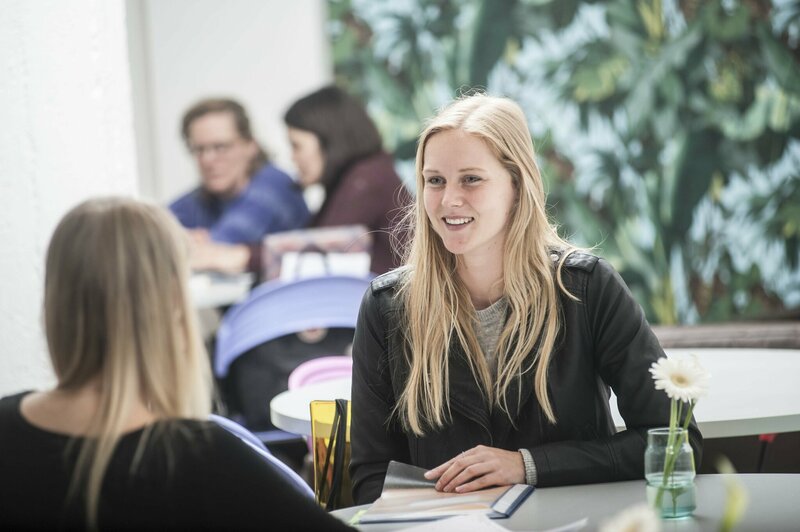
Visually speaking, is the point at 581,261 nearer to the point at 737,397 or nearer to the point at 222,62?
the point at 737,397

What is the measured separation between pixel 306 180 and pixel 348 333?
2507 millimetres

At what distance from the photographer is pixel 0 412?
1366 millimetres

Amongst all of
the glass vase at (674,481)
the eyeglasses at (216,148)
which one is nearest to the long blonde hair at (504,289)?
the glass vase at (674,481)

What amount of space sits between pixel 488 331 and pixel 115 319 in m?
0.89

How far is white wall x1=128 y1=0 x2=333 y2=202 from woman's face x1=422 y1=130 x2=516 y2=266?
4.75 metres

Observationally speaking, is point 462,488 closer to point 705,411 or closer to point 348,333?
point 705,411

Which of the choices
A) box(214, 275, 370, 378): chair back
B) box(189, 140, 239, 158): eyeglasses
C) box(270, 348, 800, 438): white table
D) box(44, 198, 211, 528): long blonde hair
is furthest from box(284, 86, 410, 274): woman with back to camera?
box(44, 198, 211, 528): long blonde hair

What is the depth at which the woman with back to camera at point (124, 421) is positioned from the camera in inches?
50.6

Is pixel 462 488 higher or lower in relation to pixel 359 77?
lower

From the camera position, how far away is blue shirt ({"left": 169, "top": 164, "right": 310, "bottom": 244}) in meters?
6.34

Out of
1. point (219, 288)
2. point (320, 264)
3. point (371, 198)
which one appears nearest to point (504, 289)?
point (320, 264)

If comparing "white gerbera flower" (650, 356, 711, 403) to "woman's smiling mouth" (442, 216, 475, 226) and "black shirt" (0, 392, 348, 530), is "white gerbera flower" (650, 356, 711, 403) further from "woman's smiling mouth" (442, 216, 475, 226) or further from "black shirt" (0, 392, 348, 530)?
"woman's smiling mouth" (442, 216, 475, 226)

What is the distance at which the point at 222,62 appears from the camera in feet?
22.0

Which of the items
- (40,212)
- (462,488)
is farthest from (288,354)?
(462,488)
